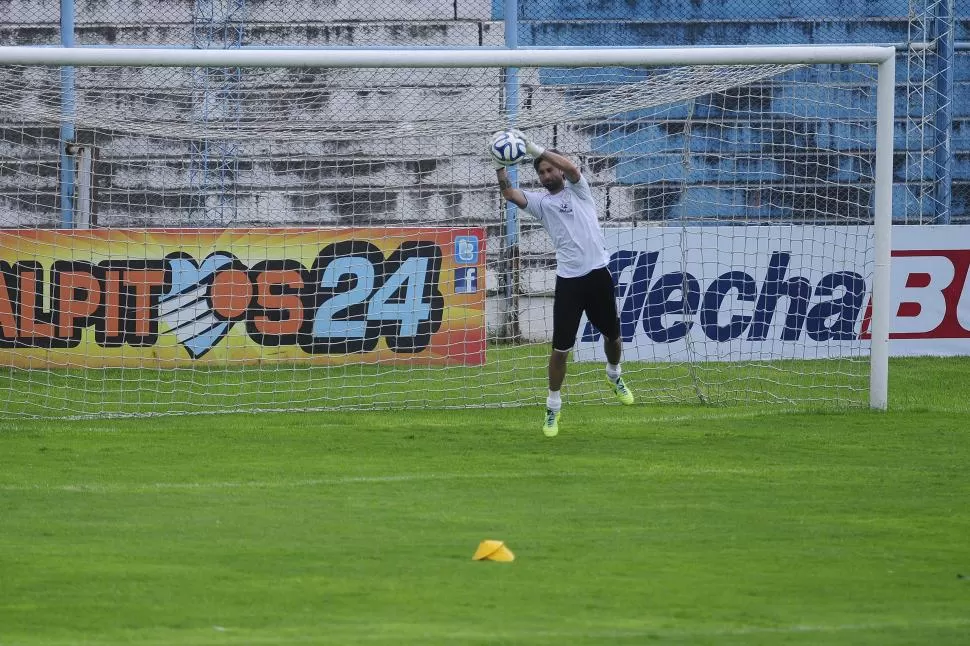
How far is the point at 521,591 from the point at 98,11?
43.5 ft

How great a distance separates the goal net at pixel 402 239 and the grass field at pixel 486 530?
6.21 ft

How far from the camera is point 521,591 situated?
5137mm

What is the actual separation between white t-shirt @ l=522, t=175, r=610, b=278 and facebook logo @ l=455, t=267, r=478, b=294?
386 cm

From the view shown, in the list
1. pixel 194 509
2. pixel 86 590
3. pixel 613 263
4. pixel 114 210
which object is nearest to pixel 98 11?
pixel 114 210

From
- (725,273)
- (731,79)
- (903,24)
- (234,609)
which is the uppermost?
(903,24)

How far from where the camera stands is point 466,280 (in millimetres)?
13656

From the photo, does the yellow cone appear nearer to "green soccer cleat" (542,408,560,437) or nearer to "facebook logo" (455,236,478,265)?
"green soccer cleat" (542,408,560,437)

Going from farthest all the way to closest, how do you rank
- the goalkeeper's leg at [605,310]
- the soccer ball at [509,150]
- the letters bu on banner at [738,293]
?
the letters bu on banner at [738,293]
the goalkeeper's leg at [605,310]
the soccer ball at [509,150]

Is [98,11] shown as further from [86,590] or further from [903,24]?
[86,590]

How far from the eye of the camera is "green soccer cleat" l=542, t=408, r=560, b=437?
949cm

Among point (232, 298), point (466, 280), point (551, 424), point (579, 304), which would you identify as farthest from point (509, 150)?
point (232, 298)

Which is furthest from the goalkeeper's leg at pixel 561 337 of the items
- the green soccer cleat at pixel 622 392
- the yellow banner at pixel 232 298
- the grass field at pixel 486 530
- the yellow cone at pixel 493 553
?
the yellow cone at pixel 493 553

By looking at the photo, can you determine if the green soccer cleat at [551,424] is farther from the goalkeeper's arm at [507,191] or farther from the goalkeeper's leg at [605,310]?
the goalkeeper's arm at [507,191]

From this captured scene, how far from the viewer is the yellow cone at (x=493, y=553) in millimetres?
5652
